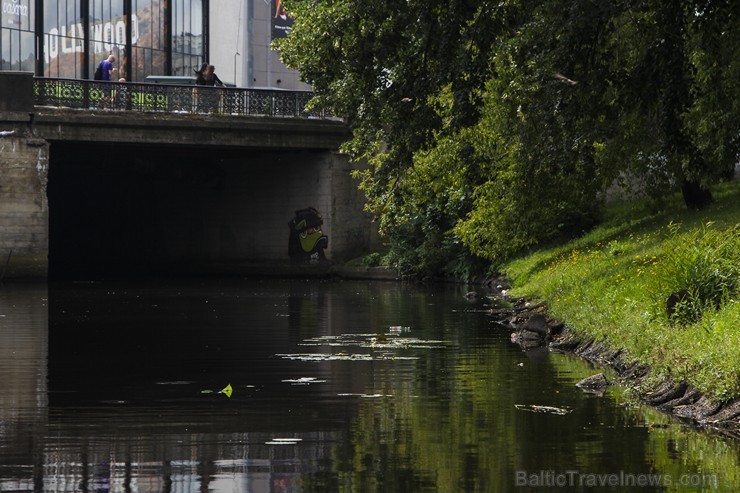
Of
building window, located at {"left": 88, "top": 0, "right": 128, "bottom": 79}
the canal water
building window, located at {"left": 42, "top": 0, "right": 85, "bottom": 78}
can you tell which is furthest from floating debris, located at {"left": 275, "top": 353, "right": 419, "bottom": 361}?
building window, located at {"left": 88, "top": 0, "right": 128, "bottom": 79}

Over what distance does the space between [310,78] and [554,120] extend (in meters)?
13.8

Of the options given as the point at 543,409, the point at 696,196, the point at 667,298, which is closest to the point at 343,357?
the point at 667,298

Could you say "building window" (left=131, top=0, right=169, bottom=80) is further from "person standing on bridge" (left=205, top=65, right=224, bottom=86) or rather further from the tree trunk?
the tree trunk

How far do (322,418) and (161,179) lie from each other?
43626 mm

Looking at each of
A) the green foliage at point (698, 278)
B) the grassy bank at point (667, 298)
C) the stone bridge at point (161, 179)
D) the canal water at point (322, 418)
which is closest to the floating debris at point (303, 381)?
the canal water at point (322, 418)

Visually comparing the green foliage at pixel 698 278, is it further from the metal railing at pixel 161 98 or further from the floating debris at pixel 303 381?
the metal railing at pixel 161 98

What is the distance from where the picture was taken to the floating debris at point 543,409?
44.0 ft

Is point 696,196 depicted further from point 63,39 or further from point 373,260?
point 63,39

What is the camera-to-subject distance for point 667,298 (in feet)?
56.7

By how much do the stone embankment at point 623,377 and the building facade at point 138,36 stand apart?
1187 inches

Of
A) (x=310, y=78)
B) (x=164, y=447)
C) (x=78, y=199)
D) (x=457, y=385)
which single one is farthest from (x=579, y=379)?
(x=78, y=199)

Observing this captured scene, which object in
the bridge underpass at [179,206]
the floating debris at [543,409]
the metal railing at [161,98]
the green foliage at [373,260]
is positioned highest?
the metal railing at [161,98]

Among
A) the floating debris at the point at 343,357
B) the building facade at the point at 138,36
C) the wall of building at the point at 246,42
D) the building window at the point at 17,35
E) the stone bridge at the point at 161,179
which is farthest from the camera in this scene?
the wall of building at the point at 246,42

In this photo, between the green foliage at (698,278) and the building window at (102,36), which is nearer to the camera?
the green foliage at (698,278)
